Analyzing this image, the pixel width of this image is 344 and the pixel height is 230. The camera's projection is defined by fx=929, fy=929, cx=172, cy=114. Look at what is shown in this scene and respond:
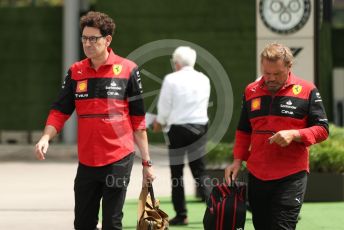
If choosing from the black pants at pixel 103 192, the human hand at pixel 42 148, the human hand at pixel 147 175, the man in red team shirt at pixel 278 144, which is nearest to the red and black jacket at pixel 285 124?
the man in red team shirt at pixel 278 144

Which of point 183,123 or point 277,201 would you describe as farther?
point 183,123

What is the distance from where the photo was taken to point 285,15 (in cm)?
1516

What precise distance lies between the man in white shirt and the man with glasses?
3485 millimetres

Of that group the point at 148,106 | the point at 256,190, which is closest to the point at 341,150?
the point at 256,190

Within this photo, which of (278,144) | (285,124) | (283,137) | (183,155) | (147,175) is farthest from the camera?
(183,155)

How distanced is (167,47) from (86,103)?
41.7 ft

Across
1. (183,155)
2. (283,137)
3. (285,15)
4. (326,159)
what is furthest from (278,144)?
(285,15)

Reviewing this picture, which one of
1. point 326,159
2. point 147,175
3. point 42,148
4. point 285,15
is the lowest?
point 326,159

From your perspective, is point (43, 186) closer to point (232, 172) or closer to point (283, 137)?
point (232, 172)

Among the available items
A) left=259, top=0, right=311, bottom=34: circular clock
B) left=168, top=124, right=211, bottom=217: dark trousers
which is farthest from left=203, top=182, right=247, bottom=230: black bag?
left=259, top=0, right=311, bottom=34: circular clock

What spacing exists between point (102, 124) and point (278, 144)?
1.26 metres

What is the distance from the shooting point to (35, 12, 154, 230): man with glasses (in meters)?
6.58

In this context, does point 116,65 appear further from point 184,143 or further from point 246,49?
point 246,49

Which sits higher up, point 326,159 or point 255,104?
point 255,104
